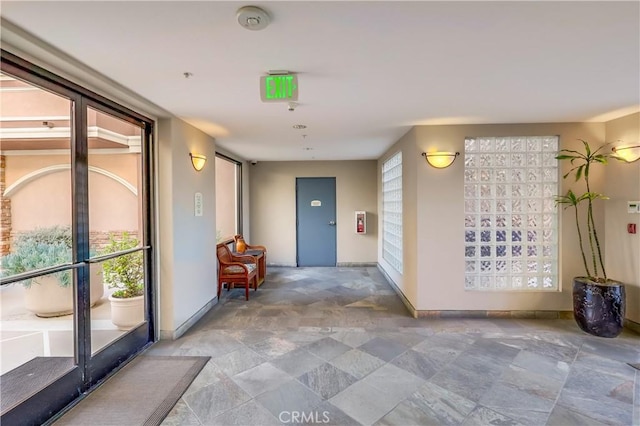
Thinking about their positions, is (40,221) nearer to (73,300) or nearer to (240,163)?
(73,300)

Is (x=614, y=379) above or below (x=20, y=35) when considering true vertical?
below

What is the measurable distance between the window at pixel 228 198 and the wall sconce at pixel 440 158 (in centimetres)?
354

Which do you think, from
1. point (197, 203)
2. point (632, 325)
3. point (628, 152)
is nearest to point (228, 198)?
point (197, 203)

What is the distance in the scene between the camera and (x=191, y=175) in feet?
11.6

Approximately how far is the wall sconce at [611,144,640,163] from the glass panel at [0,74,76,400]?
531 cm

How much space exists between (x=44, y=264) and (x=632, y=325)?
560 cm

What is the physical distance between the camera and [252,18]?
146cm

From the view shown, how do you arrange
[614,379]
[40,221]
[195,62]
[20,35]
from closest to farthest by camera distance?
1. [20,35]
2. [195,62]
3. [40,221]
4. [614,379]

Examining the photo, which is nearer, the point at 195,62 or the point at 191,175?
the point at 195,62

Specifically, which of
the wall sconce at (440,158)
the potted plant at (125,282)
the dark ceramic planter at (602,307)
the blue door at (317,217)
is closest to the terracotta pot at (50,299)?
the potted plant at (125,282)

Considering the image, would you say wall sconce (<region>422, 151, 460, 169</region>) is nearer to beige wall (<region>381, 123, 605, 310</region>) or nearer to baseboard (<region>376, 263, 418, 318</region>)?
beige wall (<region>381, 123, 605, 310</region>)

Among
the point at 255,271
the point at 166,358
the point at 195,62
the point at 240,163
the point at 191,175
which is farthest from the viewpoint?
the point at 240,163

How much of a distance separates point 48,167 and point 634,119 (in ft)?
18.1

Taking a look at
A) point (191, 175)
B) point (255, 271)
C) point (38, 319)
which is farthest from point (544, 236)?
point (38, 319)
